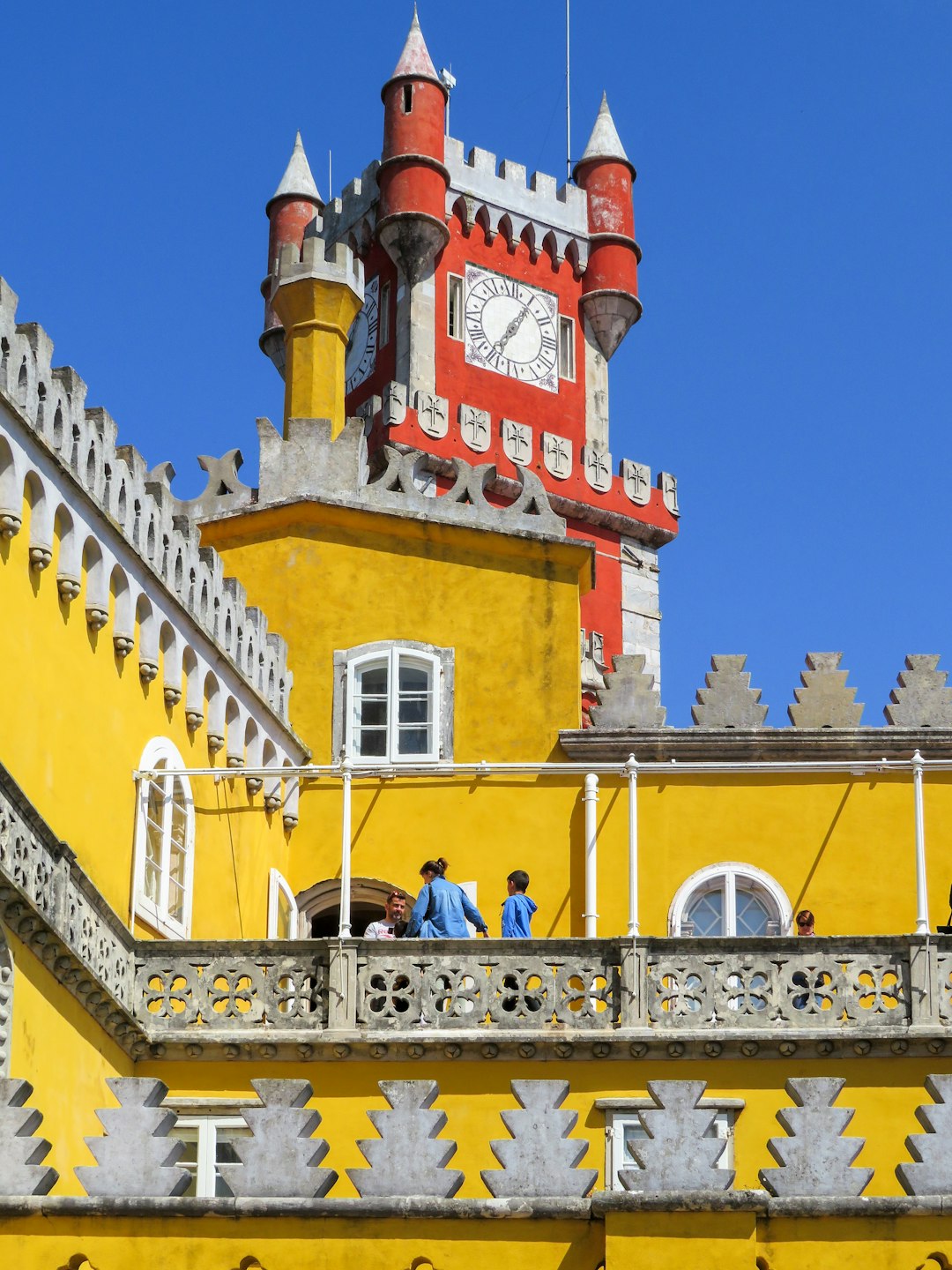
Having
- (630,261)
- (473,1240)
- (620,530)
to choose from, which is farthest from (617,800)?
(630,261)

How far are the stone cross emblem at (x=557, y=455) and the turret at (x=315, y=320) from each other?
1909 centimetres

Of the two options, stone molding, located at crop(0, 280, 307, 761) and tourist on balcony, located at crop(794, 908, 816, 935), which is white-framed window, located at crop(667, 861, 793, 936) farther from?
stone molding, located at crop(0, 280, 307, 761)

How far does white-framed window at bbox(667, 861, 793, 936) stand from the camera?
25359mm

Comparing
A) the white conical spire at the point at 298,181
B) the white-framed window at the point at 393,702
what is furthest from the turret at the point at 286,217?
the white-framed window at the point at 393,702

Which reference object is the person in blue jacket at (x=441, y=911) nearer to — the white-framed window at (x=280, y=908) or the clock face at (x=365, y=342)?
the white-framed window at (x=280, y=908)

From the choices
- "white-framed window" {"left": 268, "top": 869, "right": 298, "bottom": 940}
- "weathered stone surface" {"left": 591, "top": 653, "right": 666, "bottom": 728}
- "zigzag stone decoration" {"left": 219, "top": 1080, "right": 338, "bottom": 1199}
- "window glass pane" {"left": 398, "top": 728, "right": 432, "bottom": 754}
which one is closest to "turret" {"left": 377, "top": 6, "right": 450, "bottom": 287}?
"weathered stone surface" {"left": 591, "top": 653, "right": 666, "bottom": 728}

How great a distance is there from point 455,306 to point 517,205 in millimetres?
Result: 2752

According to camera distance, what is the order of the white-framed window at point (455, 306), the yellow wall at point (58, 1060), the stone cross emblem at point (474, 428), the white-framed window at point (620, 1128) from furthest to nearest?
the white-framed window at point (455, 306) → the stone cross emblem at point (474, 428) → the white-framed window at point (620, 1128) → the yellow wall at point (58, 1060)

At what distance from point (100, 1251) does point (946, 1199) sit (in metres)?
4.67

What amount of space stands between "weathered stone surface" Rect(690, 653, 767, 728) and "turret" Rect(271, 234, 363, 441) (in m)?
5.13

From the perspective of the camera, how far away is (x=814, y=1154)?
571 inches

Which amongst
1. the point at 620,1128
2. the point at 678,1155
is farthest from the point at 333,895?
the point at 678,1155

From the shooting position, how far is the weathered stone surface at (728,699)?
26.6m

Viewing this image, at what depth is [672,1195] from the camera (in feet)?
46.4
